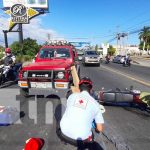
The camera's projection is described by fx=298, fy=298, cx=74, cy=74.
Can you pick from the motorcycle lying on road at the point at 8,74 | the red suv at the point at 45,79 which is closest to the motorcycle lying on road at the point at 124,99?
the red suv at the point at 45,79

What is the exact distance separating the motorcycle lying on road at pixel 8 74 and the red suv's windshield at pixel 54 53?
2.80m

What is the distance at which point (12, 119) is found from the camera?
24.6 ft

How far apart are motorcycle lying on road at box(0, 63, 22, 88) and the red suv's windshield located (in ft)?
9.18

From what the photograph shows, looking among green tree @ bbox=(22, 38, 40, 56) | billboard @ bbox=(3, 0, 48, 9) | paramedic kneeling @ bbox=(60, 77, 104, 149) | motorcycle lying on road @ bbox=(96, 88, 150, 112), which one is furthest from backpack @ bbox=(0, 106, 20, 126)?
billboard @ bbox=(3, 0, 48, 9)

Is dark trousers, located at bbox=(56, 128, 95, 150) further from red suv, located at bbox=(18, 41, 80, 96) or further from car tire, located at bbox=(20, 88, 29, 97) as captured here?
car tire, located at bbox=(20, 88, 29, 97)

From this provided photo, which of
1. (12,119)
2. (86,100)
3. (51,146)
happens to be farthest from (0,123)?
(86,100)

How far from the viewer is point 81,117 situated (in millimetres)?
3811

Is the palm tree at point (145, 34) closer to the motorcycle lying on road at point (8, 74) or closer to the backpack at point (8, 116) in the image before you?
the motorcycle lying on road at point (8, 74)

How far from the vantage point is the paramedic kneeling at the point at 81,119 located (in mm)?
3801

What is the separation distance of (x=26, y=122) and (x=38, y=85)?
3.06m

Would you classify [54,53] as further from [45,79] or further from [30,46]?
[30,46]

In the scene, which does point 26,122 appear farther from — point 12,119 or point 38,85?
point 38,85

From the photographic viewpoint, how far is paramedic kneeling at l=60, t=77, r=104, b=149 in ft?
12.5

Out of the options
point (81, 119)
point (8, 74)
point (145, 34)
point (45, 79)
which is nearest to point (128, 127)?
point (81, 119)
